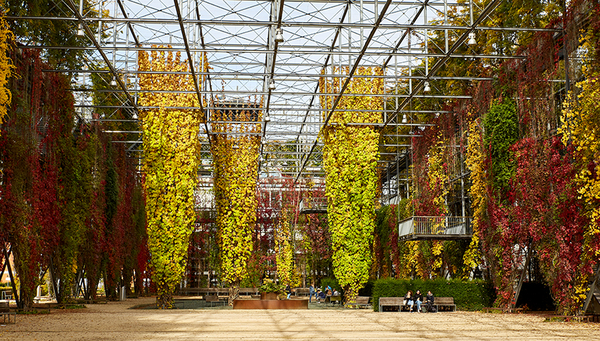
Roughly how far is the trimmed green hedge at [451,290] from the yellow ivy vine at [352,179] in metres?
1.16

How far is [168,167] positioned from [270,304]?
241 inches

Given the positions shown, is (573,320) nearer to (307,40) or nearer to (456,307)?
(456,307)

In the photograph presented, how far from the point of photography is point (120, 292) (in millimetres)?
29547

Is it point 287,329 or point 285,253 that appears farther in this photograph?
point 285,253

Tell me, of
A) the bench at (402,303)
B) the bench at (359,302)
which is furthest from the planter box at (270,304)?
the bench at (402,303)

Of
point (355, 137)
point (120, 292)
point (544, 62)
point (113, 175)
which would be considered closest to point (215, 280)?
point (120, 292)

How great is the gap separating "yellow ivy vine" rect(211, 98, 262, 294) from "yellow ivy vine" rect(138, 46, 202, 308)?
2.38 metres

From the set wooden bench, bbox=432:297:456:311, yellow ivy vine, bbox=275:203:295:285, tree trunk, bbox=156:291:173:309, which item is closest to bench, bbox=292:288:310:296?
yellow ivy vine, bbox=275:203:295:285

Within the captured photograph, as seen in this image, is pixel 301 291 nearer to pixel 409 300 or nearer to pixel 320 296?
pixel 320 296

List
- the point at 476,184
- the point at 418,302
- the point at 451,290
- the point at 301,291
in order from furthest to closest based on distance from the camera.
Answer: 1. the point at 301,291
2. the point at 451,290
3. the point at 476,184
4. the point at 418,302

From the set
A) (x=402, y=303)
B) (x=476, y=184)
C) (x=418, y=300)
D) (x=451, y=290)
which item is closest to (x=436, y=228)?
(x=451, y=290)

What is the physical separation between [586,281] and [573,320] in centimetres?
105

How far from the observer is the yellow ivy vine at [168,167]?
21016 millimetres

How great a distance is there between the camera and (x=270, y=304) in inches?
810
